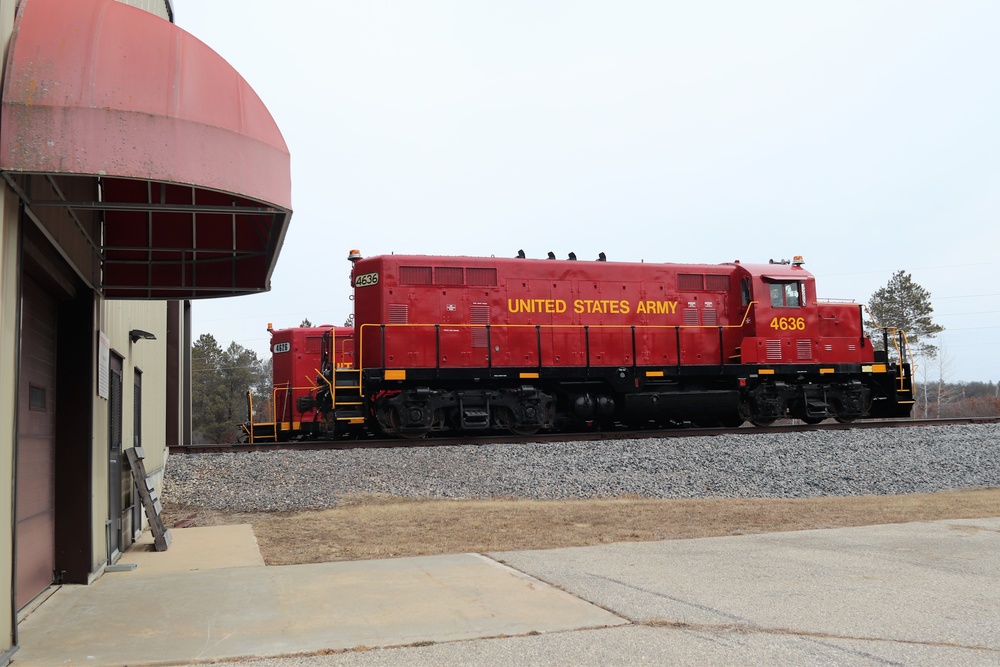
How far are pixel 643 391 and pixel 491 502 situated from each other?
275 inches

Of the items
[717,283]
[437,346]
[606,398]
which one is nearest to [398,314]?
[437,346]

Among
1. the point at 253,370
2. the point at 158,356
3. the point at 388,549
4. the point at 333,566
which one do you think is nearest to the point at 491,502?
the point at 388,549

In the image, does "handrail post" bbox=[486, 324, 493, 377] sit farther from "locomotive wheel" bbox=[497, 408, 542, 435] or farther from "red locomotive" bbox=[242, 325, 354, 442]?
"red locomotive" bbox=[242, 325, 354, 442]

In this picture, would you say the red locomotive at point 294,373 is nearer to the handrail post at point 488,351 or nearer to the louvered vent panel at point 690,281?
the handrail post at point 488,351

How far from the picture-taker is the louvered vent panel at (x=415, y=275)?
16.4 m

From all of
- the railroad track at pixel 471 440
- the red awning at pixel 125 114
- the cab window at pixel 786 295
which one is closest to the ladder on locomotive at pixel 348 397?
the railroad track at pixel 471 440

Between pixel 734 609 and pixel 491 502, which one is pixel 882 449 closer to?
pixel 491 502

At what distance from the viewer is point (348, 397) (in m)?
15.6

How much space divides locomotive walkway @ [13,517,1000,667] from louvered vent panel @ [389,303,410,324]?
919cm

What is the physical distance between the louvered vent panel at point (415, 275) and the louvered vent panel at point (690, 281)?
18.5ft

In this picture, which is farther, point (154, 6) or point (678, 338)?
point (678, 338)

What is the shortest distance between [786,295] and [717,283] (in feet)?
5.17

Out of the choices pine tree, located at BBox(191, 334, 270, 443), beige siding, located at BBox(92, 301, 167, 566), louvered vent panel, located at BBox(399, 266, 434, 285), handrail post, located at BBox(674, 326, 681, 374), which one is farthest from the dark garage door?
pine tree, located at BBox(191, 334, 270, 443)

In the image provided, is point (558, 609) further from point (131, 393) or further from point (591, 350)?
point (591, 350)
